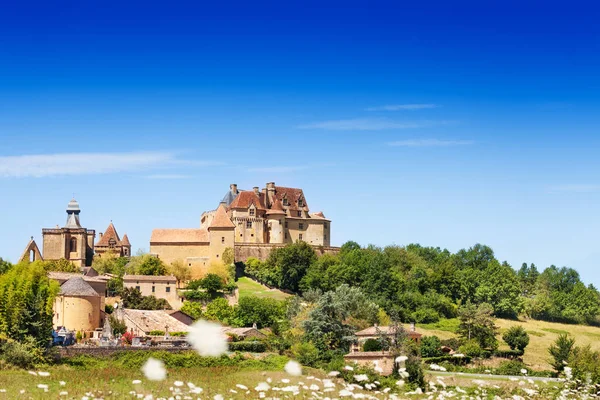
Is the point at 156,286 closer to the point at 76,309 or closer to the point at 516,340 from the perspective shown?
the point at 76,309

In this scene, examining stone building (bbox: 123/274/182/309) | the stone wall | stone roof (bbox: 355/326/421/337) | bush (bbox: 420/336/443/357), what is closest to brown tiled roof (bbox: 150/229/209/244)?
the stone wall

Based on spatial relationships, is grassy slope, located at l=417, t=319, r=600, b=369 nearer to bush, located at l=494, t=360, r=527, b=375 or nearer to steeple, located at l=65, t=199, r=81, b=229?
bush, located at l=494, t=360, r=527, b=375

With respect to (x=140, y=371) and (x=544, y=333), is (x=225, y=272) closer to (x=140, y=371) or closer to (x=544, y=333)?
(x=544, y=333)

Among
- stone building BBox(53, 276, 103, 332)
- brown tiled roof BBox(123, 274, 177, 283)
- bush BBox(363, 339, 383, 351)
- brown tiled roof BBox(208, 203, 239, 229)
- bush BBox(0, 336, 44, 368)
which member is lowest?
bush BBox(363, 339, 383, 351)

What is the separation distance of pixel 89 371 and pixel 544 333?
1981 inches

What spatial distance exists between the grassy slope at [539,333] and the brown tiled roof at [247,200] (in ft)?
88.8

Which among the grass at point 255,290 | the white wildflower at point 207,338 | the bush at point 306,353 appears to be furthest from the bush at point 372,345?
the grass at point 255,290

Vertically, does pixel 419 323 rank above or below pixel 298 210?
below

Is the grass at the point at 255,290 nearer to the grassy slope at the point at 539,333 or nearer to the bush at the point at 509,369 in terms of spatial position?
the grassy slope at the point at 539,333

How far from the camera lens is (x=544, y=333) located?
80312mm

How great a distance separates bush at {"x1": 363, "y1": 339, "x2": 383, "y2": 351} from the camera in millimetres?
54281

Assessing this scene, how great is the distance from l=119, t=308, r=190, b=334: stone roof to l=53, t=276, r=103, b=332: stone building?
2.05 m

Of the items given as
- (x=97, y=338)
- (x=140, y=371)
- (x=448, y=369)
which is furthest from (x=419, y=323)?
(x=140, y=371)

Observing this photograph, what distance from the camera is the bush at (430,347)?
190 feet
